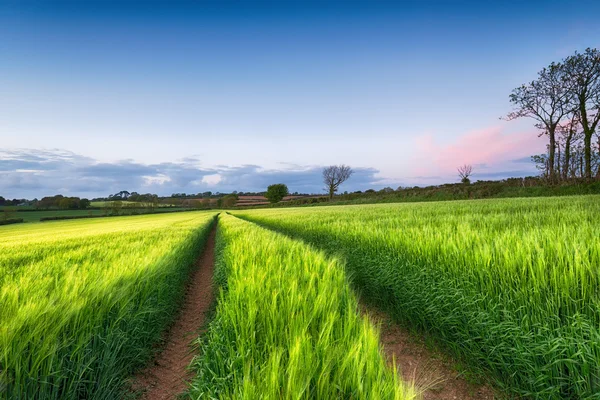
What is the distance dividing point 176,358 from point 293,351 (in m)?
3.28

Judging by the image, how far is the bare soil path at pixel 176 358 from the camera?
9.79ft

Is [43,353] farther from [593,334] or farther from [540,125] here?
[540,125]

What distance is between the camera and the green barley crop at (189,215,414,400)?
A: 4.09 feet

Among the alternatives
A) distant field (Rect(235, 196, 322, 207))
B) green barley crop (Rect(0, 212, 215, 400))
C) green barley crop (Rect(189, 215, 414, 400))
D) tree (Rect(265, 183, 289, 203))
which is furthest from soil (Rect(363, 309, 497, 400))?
tree (Rect(265, 183, 289, 203))

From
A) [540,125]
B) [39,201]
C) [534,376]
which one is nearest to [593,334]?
[534,376]

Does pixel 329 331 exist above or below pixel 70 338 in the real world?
above

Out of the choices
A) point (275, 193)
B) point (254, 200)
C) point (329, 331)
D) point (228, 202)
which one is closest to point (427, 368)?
point (329, 331)

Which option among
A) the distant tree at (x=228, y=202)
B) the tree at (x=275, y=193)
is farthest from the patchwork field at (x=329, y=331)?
the distant tree at (x=228, y=202)

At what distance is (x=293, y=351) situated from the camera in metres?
1.33

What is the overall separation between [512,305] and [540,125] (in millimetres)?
36928

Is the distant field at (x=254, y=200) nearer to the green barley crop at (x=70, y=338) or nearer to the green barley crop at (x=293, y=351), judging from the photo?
the green barley crop at (x=70, y=338)

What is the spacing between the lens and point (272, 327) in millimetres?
2078

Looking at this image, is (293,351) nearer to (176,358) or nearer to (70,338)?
(70,338)

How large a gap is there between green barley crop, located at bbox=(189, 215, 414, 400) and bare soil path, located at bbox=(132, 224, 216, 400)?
60 centimetres
